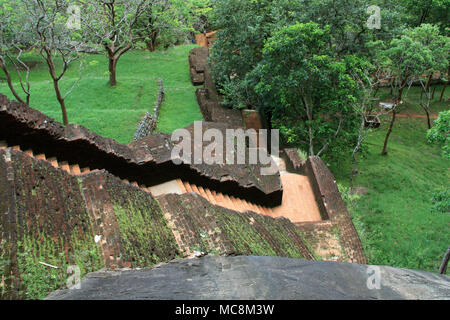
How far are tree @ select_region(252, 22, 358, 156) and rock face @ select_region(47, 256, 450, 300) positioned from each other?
1199 cm

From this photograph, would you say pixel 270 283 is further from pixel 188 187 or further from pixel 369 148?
pixel 369 148

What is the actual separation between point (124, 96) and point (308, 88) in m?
8.68

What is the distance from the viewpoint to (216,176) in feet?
28.0

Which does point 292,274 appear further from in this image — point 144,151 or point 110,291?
point 144,151

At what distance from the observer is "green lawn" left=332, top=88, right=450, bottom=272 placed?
1133 centimetres

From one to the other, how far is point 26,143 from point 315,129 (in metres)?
12.4

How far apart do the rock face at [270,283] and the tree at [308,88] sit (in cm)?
1199

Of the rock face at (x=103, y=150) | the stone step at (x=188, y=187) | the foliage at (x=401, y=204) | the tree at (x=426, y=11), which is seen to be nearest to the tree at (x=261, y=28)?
the foliage at (x=401, y=204)

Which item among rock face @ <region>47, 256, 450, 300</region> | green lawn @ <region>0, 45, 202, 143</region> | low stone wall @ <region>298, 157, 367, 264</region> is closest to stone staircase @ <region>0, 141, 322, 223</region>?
low stone wall @ <region>298, 157, 367, 264</region>

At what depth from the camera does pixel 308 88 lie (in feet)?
50.3

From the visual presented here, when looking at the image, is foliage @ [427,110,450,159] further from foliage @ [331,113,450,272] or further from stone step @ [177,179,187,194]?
stone step @ [177,179,187,194]

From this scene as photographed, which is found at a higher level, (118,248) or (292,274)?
(292,274)
